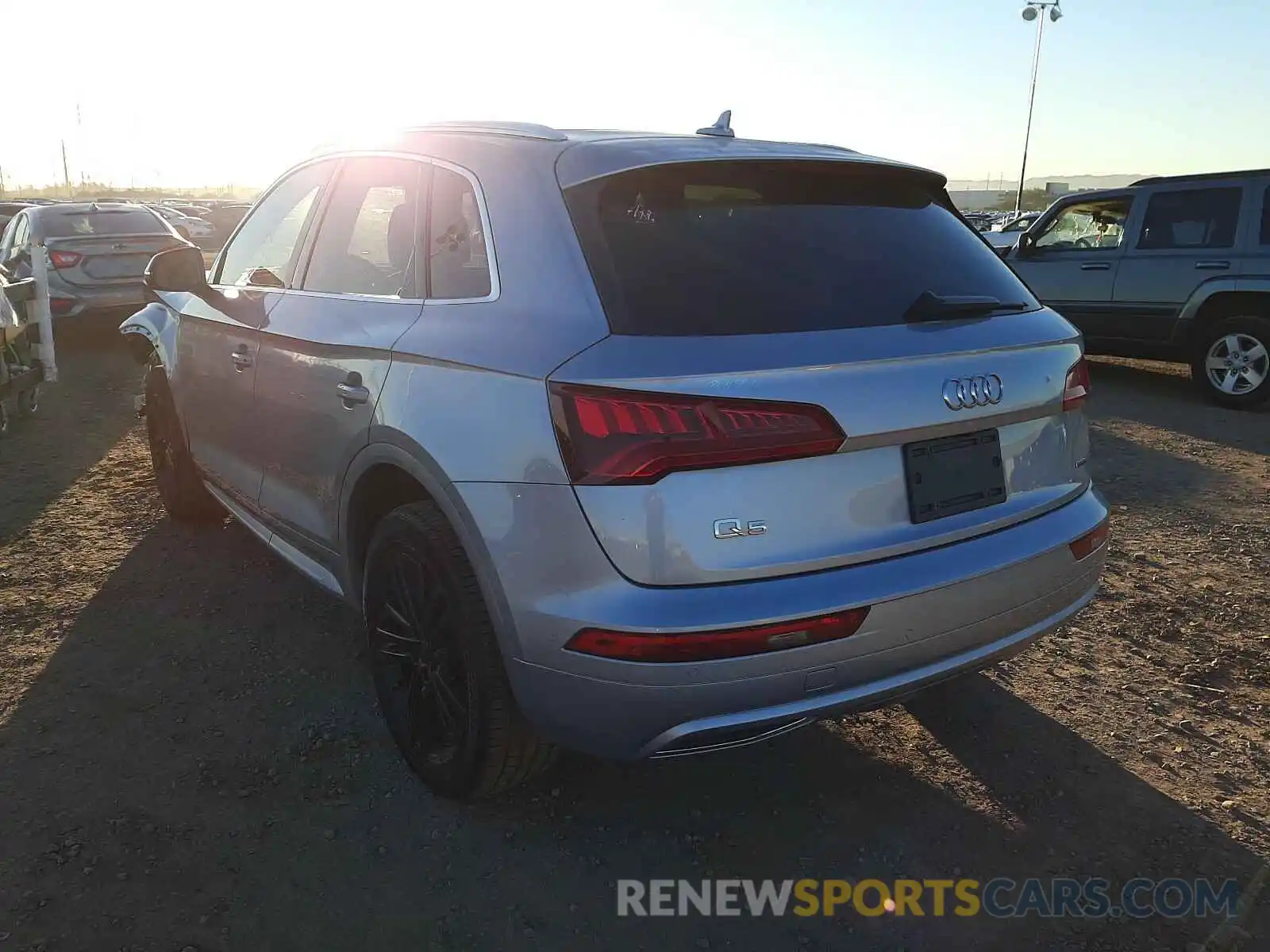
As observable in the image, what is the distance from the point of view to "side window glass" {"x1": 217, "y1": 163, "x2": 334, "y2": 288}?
353cm

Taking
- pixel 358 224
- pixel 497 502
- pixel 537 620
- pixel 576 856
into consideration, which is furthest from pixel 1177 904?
pixel 358 224

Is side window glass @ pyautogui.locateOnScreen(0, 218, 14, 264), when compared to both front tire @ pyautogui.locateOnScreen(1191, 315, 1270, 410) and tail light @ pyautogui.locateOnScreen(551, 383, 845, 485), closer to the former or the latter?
tail light @ pyautogui.locateOnScreen(551, 383, 845, 485)

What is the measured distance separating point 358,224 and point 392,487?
38.5 inches

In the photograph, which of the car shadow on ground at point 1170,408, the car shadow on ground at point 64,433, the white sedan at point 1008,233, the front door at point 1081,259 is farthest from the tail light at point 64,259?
the white sedan at point 1008,233

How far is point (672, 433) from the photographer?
194 cm

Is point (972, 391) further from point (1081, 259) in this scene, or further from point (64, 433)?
point (1081, 259)

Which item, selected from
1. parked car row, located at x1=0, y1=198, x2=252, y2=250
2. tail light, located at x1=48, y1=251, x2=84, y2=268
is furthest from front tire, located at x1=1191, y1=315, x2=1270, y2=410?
parked car row, located at x1=0, y1=198, x2=252, y2=250

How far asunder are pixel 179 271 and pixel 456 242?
1.97 metres

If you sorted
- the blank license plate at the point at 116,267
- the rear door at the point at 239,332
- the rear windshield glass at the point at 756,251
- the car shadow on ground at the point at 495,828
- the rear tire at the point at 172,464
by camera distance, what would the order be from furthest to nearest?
the blank license plate at the point at 116,267
the rear tire at the point at 172,464
the rear door at the point at 239,332
the car shadow on ground at the point at 495,828
the rear windshield glass at the point at 756,251

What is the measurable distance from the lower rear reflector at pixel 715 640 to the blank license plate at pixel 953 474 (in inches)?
13.0

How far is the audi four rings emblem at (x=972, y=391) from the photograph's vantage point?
7.23 ft

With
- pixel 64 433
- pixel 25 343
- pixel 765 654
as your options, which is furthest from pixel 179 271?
pixel 25 343

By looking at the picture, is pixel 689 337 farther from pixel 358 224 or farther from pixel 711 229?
pixel 358 224

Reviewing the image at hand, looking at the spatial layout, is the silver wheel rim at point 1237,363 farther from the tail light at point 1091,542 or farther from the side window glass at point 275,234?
the side window glass at point 275,234
